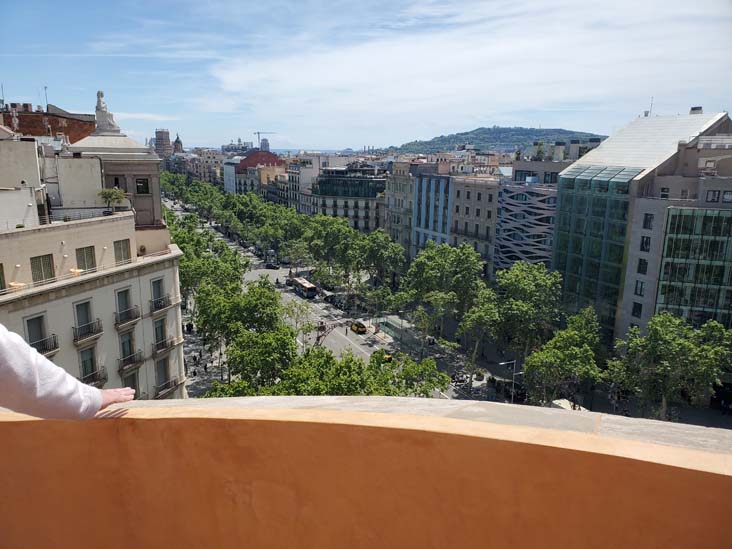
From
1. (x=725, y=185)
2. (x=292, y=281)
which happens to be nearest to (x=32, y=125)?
(x=292, y=281)

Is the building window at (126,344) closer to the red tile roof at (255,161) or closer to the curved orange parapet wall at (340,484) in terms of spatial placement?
the curved orange parapet wall at (340,484)

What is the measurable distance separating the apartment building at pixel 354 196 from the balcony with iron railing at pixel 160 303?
65307mm

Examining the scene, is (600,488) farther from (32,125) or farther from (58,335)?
(32,125)

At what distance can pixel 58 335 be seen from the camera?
856 inches

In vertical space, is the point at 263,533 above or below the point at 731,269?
above

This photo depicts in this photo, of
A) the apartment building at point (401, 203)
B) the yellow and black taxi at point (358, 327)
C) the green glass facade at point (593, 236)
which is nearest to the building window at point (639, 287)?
the green glass facade at point (593, 236)

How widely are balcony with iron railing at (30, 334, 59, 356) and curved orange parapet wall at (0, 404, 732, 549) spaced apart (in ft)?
65.2

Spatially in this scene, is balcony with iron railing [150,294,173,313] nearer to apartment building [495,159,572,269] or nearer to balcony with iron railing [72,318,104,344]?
balcony with iron railing [72,318,104,344]

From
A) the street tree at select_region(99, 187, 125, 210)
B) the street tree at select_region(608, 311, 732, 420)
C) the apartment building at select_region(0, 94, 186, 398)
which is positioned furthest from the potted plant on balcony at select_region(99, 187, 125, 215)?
the street tree at select_region(608, 311, 732, 420)

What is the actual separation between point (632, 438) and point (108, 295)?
24148mm

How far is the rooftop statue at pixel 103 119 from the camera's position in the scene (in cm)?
3231

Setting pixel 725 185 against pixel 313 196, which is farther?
pixel 313 196

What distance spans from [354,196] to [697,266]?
200ft

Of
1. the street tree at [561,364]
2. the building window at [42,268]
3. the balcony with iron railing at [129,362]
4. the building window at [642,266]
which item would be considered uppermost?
the building window at [42,268]
